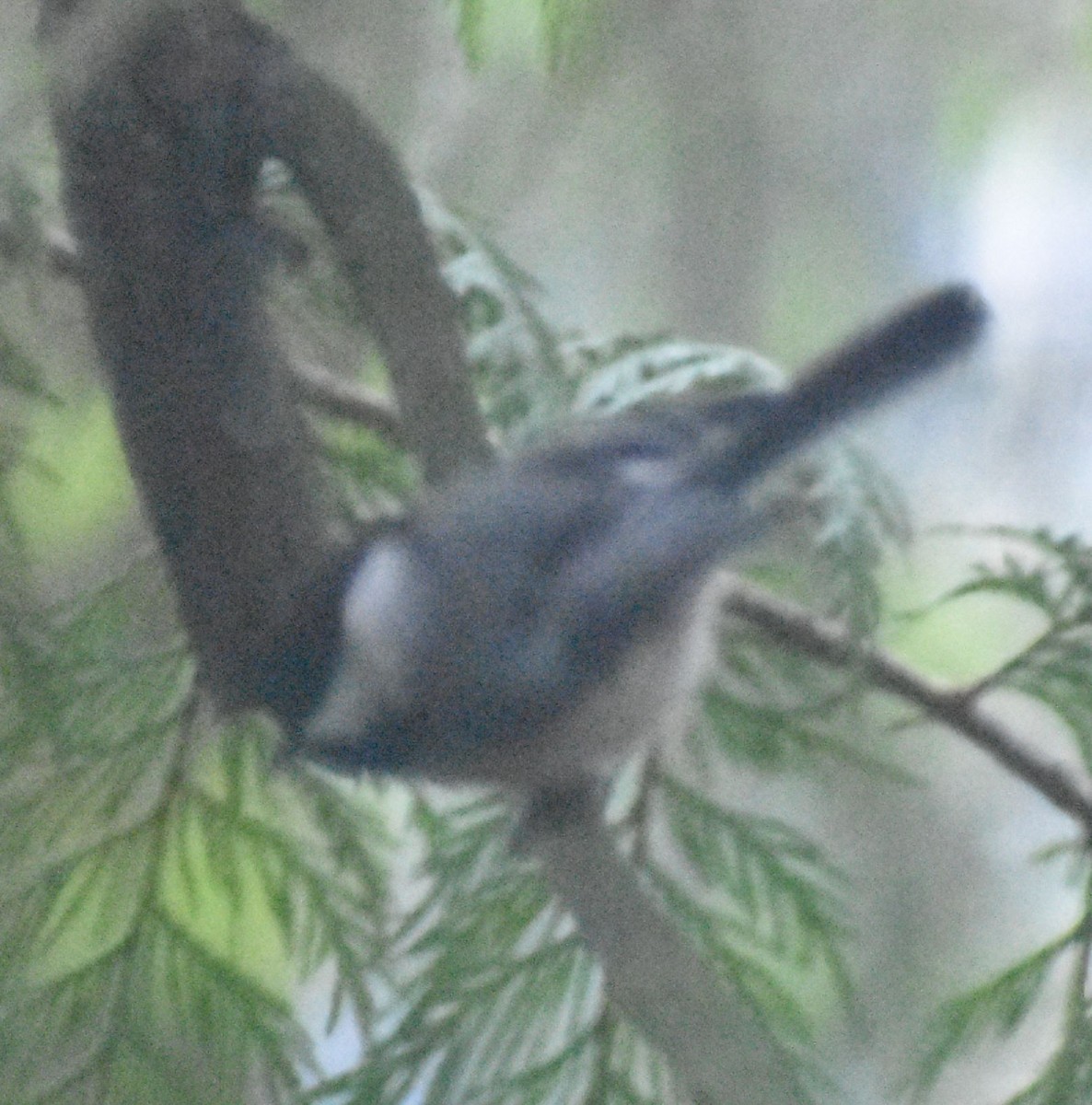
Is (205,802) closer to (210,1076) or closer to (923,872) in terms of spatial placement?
(210,1076)

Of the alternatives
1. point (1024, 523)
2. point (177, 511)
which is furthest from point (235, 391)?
point (1024, 523)

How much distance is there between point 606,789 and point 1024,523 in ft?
0.86

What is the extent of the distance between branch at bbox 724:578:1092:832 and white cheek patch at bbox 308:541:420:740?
133 millimetres

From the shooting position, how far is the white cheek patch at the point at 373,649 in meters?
0.45

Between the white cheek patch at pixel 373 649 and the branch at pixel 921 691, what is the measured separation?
13cm

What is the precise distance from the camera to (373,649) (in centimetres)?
46

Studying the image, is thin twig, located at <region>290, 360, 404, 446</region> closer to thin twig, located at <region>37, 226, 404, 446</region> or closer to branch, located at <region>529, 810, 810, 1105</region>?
thin twig, located at <region>37, 226, 404, 446</region>

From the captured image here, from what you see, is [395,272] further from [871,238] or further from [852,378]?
[871,238]

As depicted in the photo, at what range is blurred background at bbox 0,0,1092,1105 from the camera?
615 mm

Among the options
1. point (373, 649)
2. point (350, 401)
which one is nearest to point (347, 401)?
point (350, 401)

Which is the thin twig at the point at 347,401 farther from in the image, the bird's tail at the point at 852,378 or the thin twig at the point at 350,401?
the bird's tail at the point at 852,378

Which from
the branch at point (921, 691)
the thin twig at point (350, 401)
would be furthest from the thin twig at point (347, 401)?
the branch at point (921, 691)

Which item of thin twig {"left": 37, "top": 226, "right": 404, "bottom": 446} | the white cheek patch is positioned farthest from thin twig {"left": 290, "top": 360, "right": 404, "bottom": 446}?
the white cheek patch

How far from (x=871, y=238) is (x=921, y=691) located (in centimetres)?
20
